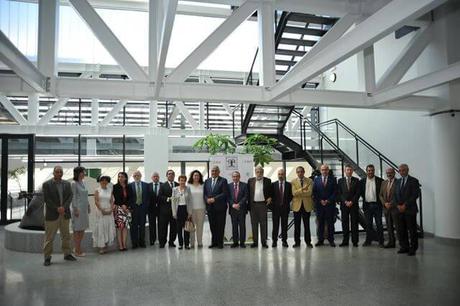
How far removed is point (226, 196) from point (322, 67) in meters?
3.01

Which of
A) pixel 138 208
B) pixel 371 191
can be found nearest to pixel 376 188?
pixel 371 191

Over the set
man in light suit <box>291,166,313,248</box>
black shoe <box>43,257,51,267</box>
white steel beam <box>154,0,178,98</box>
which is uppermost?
white steel beam <box>154,0,178,98</box>

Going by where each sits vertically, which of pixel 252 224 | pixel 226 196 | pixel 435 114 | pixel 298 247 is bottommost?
pixel 298 247

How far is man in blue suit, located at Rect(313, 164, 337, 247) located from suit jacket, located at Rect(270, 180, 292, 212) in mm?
501

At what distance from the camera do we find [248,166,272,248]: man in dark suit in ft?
22.7

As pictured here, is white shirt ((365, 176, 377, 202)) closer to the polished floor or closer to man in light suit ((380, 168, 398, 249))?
man in light suit ((380, 168, 398, 249))

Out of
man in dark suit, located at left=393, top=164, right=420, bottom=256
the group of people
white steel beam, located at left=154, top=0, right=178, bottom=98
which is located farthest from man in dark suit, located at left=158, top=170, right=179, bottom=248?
man in dark suit, located at left=393, top=164, right=420, bottom=256

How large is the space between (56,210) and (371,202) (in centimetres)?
557

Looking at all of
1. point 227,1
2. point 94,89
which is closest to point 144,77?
point 94,89

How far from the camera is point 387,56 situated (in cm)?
981

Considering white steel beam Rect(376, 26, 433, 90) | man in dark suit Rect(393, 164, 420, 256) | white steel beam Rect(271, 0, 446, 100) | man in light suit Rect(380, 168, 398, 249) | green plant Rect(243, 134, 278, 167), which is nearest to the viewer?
white steel beam Rect(271, 0, 446, 100)

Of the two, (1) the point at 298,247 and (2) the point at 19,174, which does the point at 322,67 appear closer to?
(1) the point at 298,247

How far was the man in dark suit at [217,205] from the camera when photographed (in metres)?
6.86

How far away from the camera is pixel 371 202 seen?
22.9ft
